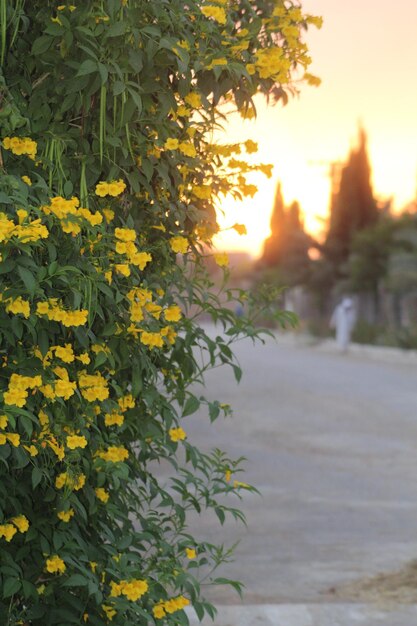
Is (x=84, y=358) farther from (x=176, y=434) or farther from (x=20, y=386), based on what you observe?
(x=176, y=434)

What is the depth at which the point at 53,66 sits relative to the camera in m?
3.02

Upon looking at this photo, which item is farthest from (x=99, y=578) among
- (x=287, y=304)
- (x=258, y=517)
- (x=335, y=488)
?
(x=287, y=304)

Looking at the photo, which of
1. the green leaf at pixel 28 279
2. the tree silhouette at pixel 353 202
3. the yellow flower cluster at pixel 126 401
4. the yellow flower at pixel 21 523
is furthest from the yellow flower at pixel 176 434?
the tree silhouette at pixel 353 202

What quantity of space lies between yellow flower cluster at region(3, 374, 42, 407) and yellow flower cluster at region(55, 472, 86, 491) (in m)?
0.30

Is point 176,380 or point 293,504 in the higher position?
point 176,380

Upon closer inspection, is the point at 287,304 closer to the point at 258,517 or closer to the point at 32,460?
the point at 258,517

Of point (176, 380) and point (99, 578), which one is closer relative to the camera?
point (99, 578)

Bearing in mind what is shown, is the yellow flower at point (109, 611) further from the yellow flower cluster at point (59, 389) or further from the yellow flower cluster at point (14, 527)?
the yellow flower cluster at point (59, 389)

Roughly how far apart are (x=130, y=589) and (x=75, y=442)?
0.59m

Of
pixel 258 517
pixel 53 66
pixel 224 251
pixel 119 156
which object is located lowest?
pixel 258 517

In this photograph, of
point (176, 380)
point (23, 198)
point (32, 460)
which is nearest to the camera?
point (23, 198)

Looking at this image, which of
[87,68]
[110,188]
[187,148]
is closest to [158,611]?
[110,188]

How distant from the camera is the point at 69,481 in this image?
9.72 ft

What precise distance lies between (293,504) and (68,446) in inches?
204
